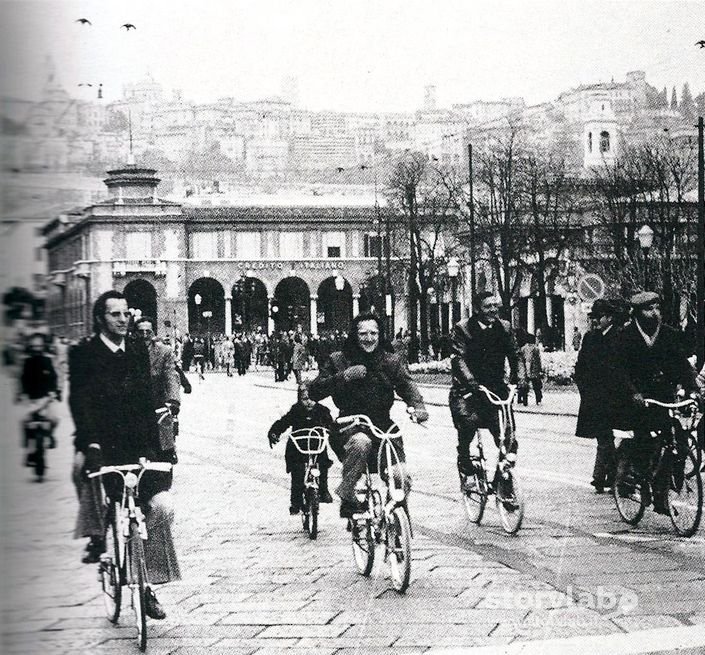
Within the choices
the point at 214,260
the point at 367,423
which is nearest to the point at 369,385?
the point at 367,423

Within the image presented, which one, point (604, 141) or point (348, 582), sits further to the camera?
point (604, 141)

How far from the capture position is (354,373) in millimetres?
6172

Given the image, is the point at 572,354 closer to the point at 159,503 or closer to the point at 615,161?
the point at 615,161

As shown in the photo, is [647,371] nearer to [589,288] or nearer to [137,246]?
[137,246]

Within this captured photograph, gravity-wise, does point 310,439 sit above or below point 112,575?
above

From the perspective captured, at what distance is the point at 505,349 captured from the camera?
7562 millimetres

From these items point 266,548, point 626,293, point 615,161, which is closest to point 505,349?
point 266,548

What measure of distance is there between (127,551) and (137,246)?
132 cm

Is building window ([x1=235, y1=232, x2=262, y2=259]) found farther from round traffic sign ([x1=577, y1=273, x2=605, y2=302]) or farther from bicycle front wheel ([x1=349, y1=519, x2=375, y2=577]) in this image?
round traffic sign ([x1=577, y1=273, x2=605, y2=302])

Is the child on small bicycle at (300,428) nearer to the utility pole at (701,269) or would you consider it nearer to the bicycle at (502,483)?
the bicycle at (502,483)

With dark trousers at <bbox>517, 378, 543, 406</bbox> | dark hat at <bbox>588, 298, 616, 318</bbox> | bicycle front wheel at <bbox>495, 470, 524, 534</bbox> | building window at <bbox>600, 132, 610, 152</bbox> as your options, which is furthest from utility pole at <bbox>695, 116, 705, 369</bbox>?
dark trousers at <bbox>517, 378, 543, 406</bbox>

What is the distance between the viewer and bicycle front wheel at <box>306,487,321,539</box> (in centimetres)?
723

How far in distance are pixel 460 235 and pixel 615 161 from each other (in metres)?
1.85

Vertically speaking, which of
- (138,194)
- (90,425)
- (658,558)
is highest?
(138,194)
